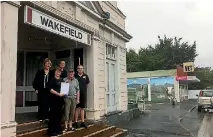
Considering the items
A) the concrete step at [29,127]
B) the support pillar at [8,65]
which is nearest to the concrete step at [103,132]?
the concrete step at [29,127]

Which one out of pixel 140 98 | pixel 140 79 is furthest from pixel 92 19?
pixel 140 79

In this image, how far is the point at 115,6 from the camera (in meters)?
13.2

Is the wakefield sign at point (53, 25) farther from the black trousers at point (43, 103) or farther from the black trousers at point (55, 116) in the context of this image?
the black trousers at point (55, 116)

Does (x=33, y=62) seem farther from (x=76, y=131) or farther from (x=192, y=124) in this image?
(x=192, y=124)

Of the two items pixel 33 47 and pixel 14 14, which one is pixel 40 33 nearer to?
pixel 33 47

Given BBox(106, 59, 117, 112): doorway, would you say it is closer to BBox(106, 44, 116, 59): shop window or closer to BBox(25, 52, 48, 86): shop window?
BBox(106, 44, 116, 59): shop window

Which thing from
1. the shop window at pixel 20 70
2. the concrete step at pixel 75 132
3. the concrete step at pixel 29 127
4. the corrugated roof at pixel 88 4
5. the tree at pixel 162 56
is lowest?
the concrete step at pixel 75 132

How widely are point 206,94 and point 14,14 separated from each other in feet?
60.7

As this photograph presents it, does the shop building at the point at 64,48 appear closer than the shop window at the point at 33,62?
Yes

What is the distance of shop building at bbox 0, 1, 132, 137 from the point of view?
5.92 meters

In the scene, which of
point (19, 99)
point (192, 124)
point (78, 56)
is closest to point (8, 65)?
point (78, 56)

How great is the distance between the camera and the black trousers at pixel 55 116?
6.70m

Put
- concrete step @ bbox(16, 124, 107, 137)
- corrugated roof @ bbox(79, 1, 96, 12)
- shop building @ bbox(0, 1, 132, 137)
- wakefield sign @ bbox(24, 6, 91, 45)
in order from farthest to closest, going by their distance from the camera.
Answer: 1. corrugated roof @ bbox(79, 1, 96, 12)
2. wakefield sign @ bbox(24, 6, 91, 45)
3. concrete step @ bbox(16, 124, 107, 137)
4. shop building @ bbox(0, 1, 132, 137)

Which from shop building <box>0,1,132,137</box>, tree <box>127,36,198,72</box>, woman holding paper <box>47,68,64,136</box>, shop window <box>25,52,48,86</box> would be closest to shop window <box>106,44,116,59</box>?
shop building <box>0,1,132,137</box>
